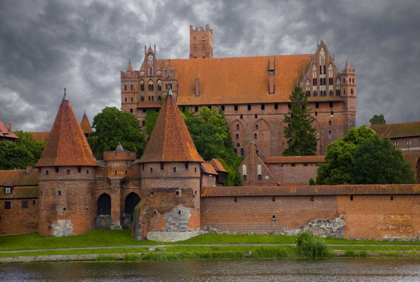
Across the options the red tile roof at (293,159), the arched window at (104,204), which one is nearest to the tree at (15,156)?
the arched window at (104,204)

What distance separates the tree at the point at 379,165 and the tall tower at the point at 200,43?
56.7 meters

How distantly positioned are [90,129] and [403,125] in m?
32.2

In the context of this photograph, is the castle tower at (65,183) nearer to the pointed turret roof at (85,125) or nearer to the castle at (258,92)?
the pointed turret roof at (85,125)

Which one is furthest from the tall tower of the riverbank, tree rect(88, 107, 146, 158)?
the riverbank

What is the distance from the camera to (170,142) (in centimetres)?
6103

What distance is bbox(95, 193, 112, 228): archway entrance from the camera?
64250mm

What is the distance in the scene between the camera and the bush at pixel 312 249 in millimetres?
54031

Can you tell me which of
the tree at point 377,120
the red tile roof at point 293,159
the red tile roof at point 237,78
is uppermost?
the red tile roof at point 237,78

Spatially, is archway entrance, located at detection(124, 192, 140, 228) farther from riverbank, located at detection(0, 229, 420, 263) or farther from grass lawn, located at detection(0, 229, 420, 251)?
riverbank, located at detection(0, 229, 420, 263)

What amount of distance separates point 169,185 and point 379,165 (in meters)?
16.5

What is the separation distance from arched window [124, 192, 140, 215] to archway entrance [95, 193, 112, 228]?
129 cm

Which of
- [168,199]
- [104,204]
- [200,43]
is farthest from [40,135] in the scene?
[168,199]

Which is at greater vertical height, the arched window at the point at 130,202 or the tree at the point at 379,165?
the tree at the point at 379,165

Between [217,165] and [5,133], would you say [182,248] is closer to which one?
[217,165]
